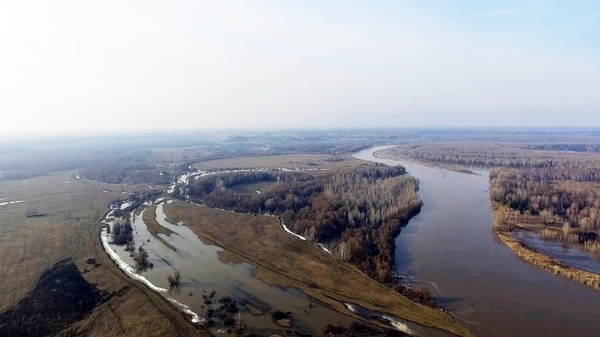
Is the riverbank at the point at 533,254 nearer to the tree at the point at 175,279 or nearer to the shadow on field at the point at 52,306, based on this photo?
the tree at the point at 175,279

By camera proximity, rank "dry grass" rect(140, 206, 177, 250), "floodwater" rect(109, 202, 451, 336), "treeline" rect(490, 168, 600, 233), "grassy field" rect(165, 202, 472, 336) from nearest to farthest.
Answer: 1. "floodwater" rect(109, 202, 451, 336)
2. "grassy field" rect(165, 202, 472, 336)
3. "dry grass" rect(140, 206, 177, 250)
4. "treeline" rect(490, 168, 600, 233)

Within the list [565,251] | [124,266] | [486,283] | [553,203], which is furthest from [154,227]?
[553,203]

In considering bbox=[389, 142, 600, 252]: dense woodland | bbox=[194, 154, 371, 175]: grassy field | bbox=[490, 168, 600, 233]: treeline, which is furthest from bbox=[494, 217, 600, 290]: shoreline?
bbox=[194, 154, 371, 175]: grassy field

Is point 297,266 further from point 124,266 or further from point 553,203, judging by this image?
point 553,203

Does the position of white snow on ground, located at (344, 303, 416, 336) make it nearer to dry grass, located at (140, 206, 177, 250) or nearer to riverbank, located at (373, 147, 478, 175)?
dry grass, located at (140, 206, 177, 250)

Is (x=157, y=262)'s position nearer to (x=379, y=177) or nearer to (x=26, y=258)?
(x=26, y=258)

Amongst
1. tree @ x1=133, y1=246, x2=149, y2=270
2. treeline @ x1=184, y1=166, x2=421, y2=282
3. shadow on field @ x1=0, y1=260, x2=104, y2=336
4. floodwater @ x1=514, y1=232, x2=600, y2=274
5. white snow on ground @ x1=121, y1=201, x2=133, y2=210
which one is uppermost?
treeline @ x1=184, y1=166, x2=421, y2=282

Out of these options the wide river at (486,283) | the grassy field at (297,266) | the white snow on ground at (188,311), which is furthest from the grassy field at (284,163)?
the white snow on ground at (188,311)
